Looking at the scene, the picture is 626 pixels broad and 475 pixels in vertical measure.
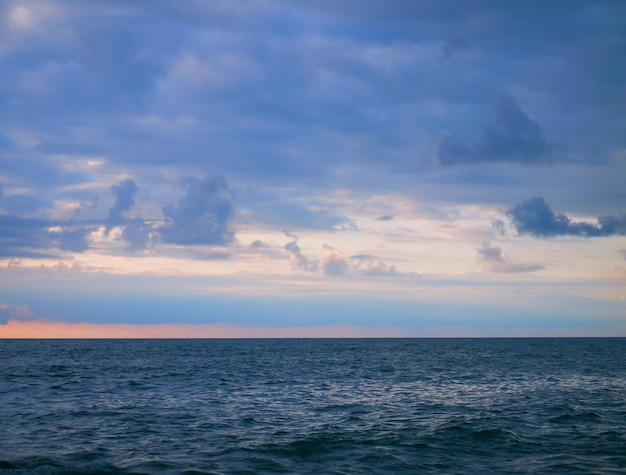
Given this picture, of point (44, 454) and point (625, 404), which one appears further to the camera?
point (625, 404)

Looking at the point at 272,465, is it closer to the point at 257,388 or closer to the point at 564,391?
the point at 257,388

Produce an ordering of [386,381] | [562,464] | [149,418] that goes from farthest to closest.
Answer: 1. [386,381]
2. [149,418]
3. [562,464]

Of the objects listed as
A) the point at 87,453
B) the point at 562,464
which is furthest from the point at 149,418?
the point at 562,464

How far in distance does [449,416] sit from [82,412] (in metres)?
23.4

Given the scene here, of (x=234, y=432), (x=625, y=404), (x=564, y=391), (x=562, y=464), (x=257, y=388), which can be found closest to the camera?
(x=562, y=464)

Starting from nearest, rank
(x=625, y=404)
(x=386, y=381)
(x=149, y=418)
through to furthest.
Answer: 1. (x=149, y=418)
2. (x=625, y=404)
3. (x=386, y=381)

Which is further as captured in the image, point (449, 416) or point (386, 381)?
point (386, 381)

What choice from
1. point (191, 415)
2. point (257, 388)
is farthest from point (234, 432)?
point (257, 388)

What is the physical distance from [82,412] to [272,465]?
17942mm

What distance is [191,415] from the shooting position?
34.0m

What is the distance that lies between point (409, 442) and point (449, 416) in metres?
8.06

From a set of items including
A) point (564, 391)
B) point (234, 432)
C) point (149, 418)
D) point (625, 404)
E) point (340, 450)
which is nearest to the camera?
point (340, 450)

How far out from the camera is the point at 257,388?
49.4 meters

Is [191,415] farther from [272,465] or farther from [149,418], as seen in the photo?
[272,465]
